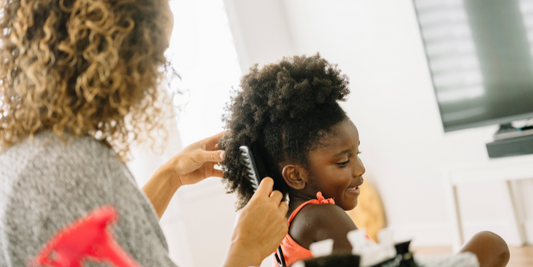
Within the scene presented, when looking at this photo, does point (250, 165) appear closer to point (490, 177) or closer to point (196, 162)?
point (196, 162)

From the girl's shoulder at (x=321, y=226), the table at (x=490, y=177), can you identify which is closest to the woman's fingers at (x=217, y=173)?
the girl's shoulder at (x=321, y=226)

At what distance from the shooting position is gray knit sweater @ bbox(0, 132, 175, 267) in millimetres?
496

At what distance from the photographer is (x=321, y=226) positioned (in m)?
0.80

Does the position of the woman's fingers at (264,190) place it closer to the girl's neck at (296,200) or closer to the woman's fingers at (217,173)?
the girl's neck at (296,200)

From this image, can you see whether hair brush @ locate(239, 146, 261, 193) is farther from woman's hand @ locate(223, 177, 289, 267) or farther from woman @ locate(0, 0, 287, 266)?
woman @ locate(0, 0, 287, 266)

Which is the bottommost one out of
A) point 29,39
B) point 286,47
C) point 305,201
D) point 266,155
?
point 305,201

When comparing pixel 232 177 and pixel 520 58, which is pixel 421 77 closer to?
pixel 520 58

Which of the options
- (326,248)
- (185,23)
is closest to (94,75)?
(326,248)

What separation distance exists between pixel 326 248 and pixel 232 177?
0.66 meters

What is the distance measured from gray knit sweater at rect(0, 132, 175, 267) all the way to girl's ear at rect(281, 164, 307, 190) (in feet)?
1.46

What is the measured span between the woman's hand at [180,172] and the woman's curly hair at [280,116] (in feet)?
0.18

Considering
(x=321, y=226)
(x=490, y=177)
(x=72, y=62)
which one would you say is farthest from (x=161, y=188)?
(x=490, y=177)

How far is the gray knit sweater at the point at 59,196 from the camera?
1.63ft

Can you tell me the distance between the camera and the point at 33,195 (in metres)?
0.50
